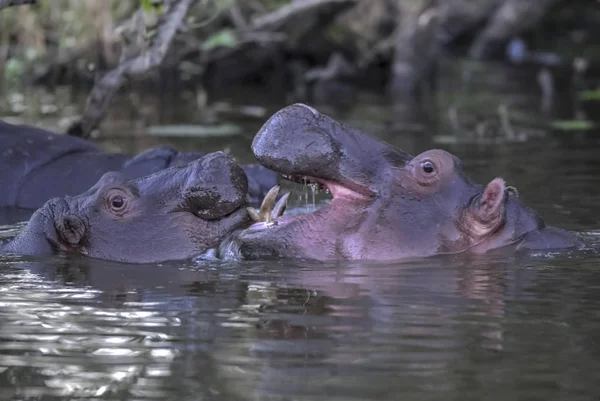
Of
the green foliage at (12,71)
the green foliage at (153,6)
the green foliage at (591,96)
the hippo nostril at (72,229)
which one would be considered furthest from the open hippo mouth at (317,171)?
the green foliage at (12,71)

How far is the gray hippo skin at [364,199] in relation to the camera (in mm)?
5934

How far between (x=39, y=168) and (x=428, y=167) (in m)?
3.22

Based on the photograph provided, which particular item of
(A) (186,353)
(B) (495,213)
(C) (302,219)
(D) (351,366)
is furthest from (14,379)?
(B) (495,213)

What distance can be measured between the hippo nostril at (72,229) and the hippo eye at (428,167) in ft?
6.01

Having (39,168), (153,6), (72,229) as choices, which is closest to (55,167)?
(39,168)

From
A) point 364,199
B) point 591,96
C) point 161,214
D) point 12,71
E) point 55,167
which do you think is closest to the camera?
point 364,199

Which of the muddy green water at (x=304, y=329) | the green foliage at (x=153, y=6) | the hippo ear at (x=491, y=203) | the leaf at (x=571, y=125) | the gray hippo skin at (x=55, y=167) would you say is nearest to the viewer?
the muddy green water at (x=304, y=329)

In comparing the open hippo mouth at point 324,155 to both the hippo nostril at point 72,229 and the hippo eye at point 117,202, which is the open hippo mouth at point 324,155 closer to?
the hippo eye at point 117,202

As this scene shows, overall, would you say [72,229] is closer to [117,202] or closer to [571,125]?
[117,202]

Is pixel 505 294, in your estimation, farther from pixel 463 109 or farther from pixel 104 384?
pixel 463 109

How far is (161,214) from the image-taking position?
6.40 metres

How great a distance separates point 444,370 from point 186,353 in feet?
3.13

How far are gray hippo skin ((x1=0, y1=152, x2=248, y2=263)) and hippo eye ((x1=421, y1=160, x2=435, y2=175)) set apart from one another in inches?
38.9

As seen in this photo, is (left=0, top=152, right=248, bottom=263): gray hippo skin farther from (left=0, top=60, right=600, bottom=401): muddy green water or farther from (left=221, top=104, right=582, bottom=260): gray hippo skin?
(left=221, top=104, right=582, bottom=260): gray hippo skin
